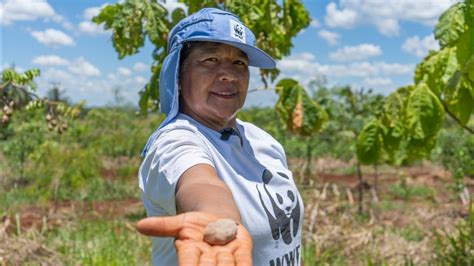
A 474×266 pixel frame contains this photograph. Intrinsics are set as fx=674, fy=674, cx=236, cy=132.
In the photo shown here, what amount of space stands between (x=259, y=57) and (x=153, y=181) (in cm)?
57

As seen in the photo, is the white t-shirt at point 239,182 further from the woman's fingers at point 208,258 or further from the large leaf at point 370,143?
the large leaf at point 370,143

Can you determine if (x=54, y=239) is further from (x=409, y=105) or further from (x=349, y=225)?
(x=409, y=105)

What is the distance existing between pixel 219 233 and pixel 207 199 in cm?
24

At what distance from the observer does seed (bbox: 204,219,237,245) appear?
0.99 m

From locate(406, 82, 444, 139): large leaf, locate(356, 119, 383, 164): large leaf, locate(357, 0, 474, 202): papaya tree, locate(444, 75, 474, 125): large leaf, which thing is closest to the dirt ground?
locate(356, 119, 383, 164): large leaf

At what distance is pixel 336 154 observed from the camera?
1659 cm

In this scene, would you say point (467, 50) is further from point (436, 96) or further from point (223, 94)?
point (223, 94)

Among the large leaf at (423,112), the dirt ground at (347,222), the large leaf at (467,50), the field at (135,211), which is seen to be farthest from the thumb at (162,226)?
the dirt ground at (347,222)

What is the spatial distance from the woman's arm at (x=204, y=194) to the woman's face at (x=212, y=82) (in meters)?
0.44

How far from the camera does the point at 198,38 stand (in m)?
1.74

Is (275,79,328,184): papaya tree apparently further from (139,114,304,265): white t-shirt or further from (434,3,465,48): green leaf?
(139,114,304,265): white t-shirt

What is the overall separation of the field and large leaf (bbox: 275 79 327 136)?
0.77m

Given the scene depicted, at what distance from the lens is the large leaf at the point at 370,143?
188 inches

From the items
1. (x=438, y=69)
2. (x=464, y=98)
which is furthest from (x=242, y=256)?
(x=438, y=69)
